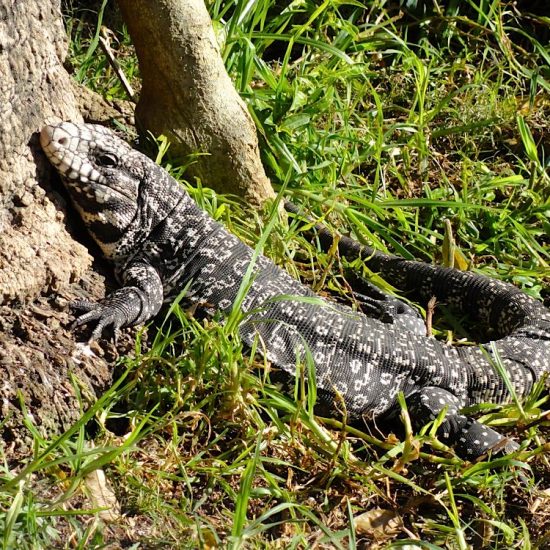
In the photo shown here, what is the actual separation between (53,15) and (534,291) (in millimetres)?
4318

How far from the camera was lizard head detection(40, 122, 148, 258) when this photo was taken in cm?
616

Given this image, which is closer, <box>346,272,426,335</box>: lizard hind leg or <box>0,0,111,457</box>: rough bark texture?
<box>0,0,111,457</box>: rough bark texture

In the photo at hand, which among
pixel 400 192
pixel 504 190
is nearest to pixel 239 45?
pixel 400 192

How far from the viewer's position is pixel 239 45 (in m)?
8.10

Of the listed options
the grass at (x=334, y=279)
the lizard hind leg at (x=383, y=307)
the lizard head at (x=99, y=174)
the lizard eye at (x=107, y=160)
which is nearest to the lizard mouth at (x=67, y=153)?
the lizard head at (x=99, y=174)

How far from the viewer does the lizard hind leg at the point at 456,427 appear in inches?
241

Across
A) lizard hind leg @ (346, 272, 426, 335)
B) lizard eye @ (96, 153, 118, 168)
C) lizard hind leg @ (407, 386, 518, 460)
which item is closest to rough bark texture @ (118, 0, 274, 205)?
lizard eye @ (96, 153, 118, 168)

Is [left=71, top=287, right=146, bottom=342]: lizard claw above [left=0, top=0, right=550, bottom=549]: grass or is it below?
above

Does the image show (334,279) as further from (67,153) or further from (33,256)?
(33,256)

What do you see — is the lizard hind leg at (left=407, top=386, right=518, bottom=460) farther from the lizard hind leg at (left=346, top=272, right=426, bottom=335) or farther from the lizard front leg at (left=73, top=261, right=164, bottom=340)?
the lizard front leg at (left=73, top=261, right=164, bottom=340)

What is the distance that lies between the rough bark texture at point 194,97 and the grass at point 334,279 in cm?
23

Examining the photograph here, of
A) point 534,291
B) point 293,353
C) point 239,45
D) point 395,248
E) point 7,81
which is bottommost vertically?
point 534,291

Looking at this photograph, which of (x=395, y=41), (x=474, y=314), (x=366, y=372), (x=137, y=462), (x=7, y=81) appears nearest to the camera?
(x=137, y=462)

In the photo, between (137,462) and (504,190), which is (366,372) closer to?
(137,462)
